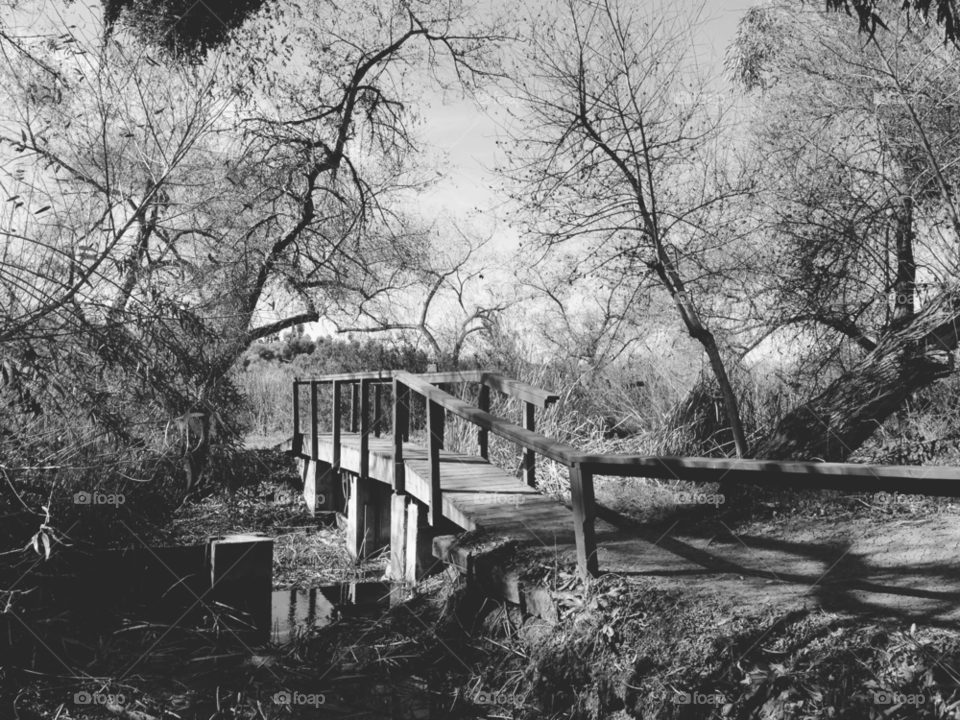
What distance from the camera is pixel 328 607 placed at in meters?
7.33

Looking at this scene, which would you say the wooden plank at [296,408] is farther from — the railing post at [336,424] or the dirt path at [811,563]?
the dirt path at [811,563]

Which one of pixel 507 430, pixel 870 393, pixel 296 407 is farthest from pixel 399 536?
pixel 296 407

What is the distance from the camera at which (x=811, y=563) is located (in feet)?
15.4

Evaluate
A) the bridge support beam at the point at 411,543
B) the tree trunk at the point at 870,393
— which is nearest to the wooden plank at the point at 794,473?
the bridge support beam at the point at 411,543

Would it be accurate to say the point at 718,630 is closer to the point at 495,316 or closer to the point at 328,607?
the point at 328,607

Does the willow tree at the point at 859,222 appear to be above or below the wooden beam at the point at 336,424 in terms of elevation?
above

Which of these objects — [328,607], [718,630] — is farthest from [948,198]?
[328,607]

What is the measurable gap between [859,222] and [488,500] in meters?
A: 4.72

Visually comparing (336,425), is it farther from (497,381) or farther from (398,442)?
(497,381)

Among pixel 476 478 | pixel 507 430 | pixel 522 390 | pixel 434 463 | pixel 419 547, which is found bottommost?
pixel 419 547

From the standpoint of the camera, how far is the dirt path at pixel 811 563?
3.88 metres

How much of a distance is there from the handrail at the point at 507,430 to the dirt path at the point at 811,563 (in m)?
0.70

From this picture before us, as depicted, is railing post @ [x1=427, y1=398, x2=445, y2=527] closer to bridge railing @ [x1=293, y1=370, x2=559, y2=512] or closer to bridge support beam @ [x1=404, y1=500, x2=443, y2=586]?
bridge railing @ [x1=293, y1=370, x2=559, y2=512]

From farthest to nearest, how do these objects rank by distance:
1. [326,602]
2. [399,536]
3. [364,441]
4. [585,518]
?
[364,441] < [326,602] < [399,536] < [585,518]
